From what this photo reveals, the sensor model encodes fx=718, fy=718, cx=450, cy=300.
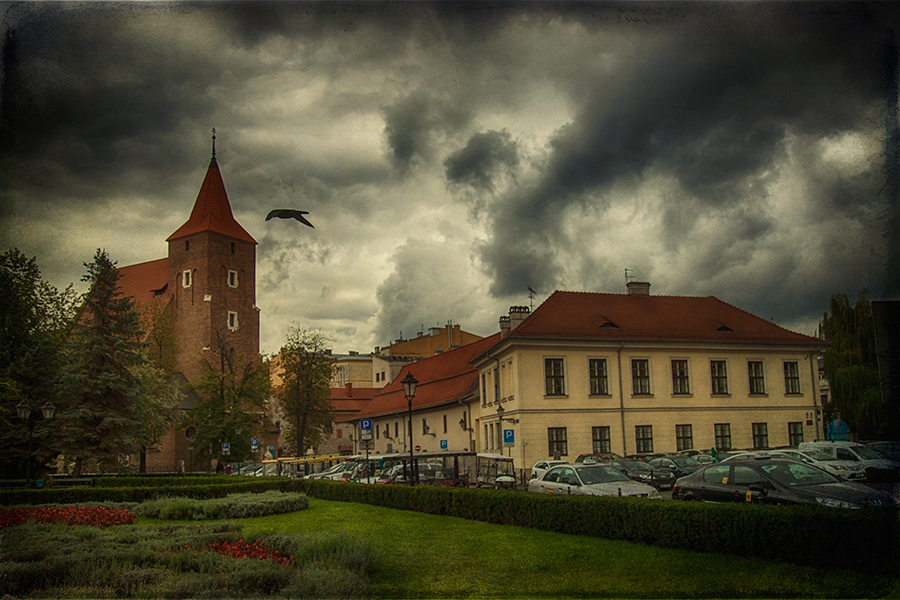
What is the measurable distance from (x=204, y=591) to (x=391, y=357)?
273 ft

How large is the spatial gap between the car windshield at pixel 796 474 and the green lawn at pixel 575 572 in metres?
3.28

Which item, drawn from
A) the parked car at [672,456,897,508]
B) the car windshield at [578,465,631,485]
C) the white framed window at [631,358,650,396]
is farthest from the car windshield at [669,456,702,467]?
the parked car at [672,456,897,508]

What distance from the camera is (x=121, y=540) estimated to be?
37.5 feet

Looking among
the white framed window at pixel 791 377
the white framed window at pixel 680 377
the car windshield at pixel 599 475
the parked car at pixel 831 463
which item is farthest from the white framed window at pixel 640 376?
the car windshield at pixel 599 475

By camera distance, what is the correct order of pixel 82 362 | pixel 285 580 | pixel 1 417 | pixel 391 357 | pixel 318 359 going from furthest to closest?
pixel 391 357, pixel 318 359, pixel 82 362, pixel 1 417, pixel 285 580

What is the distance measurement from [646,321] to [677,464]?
1353cm

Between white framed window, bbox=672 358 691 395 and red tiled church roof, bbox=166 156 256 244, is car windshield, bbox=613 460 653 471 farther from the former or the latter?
red tiled church roof, bbox=166 156 256 244

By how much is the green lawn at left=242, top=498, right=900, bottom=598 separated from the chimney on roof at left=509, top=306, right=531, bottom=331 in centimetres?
2944

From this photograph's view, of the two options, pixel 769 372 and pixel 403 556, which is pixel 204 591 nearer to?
pixel 403 556

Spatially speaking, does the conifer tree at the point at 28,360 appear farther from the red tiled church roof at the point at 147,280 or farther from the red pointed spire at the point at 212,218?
the red tiled church roof at the point at 147,280

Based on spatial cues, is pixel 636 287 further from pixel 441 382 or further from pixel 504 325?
pixel 441 382

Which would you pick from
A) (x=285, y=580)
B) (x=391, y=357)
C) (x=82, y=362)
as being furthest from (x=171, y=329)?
(x=285, y=580)

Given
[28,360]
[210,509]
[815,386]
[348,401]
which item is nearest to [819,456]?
[815,386]

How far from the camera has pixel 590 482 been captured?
17859 mm
